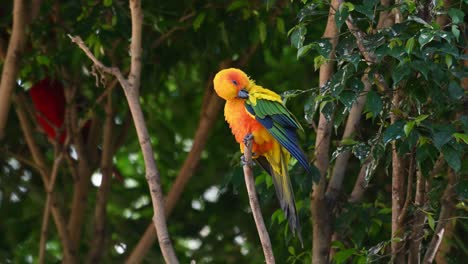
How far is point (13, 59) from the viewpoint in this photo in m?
5.42

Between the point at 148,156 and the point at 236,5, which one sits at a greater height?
the point at 236,5

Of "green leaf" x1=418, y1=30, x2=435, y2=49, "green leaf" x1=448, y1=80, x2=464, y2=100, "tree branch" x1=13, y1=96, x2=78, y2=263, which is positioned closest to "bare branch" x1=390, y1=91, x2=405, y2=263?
"green leaf" x1=448, y1=80, x2=464, y2=100

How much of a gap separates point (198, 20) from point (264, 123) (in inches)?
65.7

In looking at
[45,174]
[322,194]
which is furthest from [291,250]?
[45,174]

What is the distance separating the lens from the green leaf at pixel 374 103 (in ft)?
12.7

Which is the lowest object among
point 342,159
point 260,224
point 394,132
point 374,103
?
point 260,224

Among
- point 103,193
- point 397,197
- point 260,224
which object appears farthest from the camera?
point 103,193

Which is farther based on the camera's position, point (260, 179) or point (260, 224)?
point (260, 179)

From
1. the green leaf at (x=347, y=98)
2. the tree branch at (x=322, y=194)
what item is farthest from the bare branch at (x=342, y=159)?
the green leaf at (x=347, y=98)

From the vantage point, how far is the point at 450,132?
3891 millimetres

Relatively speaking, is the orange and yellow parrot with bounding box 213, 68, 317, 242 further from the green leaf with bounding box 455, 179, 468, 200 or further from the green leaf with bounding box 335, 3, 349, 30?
the green leaf with bounding box 455, 179, 468, 200

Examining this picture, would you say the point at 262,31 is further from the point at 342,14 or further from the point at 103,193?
the point at 342,14

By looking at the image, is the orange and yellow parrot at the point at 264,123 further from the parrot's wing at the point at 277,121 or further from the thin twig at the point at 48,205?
the thin twig at the point at 48,205

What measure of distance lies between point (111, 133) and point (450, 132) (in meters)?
2.94
